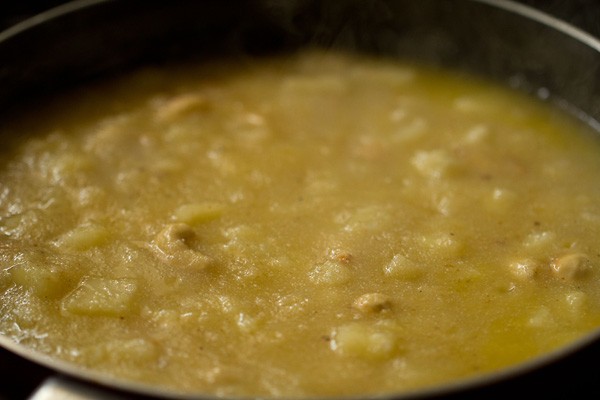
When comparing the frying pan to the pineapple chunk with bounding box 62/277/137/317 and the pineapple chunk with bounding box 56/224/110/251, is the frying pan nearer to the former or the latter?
the pineapple chunk with bounding box 56/224/110/251

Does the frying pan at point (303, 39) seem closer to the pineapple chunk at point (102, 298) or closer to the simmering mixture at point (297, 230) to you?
the simmering mixture at point (297, 230)

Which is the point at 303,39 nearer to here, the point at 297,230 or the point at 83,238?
the point at 297,230

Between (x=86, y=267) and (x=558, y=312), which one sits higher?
(x=86, y=267)

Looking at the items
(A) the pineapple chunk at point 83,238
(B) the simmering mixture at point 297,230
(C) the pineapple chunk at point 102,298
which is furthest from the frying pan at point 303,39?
(C) the pineapple chunk at point 102,298

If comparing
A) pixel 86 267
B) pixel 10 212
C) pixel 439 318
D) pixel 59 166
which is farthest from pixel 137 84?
pixel 439 318

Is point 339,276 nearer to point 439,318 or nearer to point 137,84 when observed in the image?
point 439,318

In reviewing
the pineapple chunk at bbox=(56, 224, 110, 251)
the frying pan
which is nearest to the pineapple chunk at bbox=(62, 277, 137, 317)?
the pineapple chunk at bbox=(56, 224, 110, 251)

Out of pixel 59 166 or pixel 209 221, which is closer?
pixel 209 221
